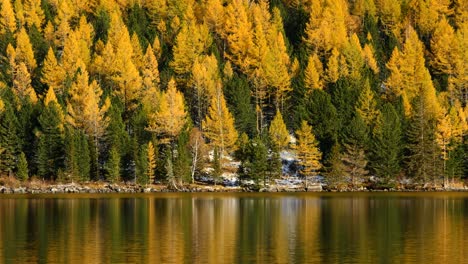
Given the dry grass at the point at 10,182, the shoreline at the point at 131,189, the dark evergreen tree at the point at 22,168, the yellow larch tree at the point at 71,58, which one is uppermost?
the yellow larch tree at the point at 71,58

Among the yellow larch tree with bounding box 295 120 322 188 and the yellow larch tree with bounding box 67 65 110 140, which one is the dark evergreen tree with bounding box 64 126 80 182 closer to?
the yellow larch tree with bounding box 67 65 110 140

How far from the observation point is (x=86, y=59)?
140375 millimetres

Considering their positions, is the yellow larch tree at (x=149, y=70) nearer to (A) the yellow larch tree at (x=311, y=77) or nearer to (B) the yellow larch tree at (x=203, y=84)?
(B) the yellow larch tree at (x=203, y=84)

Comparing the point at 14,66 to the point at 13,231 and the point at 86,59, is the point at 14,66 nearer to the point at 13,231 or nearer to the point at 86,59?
the point at 86,59

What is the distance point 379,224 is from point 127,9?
397 feet

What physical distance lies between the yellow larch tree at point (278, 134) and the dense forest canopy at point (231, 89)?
0.63ft

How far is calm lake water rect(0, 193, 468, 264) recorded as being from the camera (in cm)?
4206

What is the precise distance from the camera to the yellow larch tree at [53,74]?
133m

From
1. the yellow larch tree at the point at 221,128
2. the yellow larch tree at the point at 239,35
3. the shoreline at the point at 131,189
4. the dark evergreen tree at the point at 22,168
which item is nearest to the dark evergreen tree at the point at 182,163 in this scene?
the shoreline at the point at 131,189

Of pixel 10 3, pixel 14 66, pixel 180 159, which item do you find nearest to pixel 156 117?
pixel 180 159

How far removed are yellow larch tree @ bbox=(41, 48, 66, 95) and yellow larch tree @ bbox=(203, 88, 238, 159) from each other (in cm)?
2558

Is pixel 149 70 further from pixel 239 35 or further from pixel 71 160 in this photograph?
pixel 71 160

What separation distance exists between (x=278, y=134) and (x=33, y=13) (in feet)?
208

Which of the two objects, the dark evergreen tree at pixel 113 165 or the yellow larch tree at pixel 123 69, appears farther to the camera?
the yellow larch tree at pixel 123 69
